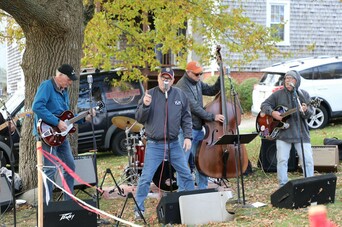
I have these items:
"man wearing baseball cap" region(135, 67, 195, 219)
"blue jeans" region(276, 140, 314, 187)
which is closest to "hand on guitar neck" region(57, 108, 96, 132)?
"man wearing baseball cap" region(135, 67, 195, 219)

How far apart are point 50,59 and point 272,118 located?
3.30 meters

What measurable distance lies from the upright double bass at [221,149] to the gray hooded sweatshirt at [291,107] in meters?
0.56

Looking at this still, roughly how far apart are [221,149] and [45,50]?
294 cm

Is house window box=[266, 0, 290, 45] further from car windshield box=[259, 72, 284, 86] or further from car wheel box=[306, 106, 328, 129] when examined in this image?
car wheel box=[306, 106, 328, 129]

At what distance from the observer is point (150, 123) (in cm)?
700

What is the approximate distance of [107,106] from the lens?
1362 centimetres

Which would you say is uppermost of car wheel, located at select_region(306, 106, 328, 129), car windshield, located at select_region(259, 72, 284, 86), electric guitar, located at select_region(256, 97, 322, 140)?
car windshield, located at select_region(259, 72, 284, 86)

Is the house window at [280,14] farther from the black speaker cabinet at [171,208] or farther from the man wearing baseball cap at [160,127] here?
the black speaker cabinet at [171,208]

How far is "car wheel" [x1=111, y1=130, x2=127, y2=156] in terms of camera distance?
13.5 m

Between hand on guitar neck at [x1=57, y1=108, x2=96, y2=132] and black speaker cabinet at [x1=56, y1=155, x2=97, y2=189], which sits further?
black speaker cabinet at [x1=56, y1=155, x2=97, y2=189]

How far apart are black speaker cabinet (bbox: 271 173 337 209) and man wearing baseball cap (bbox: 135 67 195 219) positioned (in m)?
1.21

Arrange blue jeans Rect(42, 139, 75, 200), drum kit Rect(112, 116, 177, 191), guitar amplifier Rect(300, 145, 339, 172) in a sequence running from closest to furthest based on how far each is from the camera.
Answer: blue jeans Rect(42, 139, 75, 200), drum kit Rect(112, 116, 177, 191), guitar amplifier Rect(300, 145, 339, 172)

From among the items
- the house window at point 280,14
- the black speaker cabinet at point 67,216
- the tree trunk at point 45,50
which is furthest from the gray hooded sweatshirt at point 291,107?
the house window at point 280,14

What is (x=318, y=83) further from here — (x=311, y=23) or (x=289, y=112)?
(x=311, y=23)
